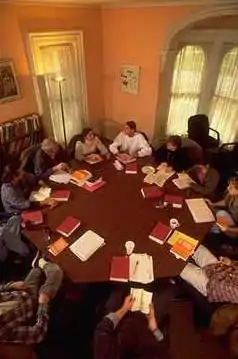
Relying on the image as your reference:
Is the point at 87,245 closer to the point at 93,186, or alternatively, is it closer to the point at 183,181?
the point at 93,186

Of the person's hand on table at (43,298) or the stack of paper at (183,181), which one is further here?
the stack of paper at (183,181)

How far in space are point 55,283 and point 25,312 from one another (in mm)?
269

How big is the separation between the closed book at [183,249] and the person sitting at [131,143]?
1533 millimetres

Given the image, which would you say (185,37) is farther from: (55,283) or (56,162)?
(55,283)

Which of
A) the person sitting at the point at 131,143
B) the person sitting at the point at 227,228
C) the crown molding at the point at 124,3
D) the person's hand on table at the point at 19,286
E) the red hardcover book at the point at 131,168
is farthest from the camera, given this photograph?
the person sitting at the point at 131,143

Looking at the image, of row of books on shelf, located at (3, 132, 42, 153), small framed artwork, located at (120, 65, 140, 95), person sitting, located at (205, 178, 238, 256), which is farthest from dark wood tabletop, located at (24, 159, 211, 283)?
small framed artwork, located at (120, 65, 140, 95)

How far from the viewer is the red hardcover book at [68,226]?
240cm

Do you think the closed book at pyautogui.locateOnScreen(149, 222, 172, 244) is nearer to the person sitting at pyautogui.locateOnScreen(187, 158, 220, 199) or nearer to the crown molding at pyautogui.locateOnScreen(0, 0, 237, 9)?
the person sitting at pyautogui.locateOnScreen(187, 158, 220, 199)

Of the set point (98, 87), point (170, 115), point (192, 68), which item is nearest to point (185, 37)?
point (192, 68)

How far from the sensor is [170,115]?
512 cm

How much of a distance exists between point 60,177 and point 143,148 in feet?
3.86

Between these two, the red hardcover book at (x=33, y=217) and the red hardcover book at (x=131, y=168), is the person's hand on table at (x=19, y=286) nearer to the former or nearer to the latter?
the red hardcover book at (x=33, y=217)

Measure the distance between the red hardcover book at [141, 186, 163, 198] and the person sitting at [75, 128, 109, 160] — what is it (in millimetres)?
863

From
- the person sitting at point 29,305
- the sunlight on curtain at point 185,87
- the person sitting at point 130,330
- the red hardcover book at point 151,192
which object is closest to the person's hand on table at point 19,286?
the person sitting at point 29,305
